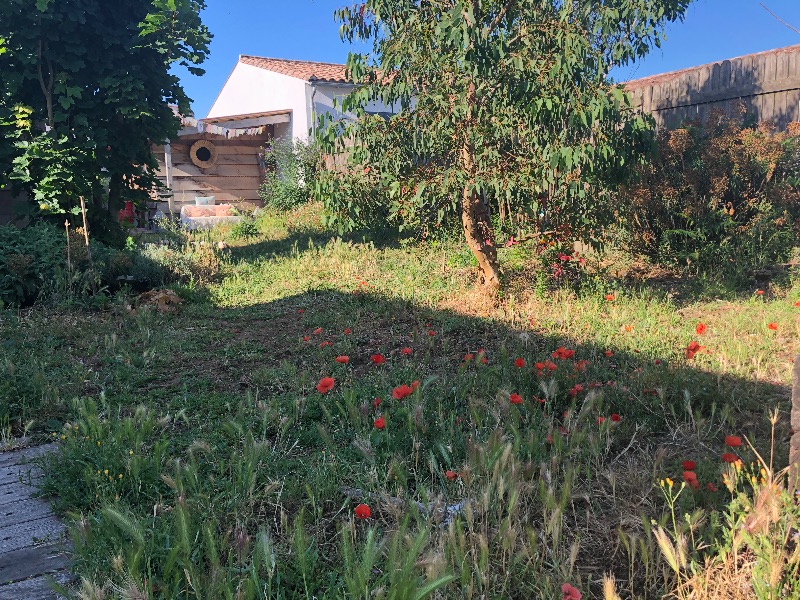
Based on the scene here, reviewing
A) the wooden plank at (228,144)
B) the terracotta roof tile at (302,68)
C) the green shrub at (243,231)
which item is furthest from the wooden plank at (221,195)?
the green shrub at (243,231)

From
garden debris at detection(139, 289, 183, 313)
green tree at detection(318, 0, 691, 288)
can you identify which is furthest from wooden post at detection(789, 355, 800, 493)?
garden debris at detection(139, 289, 183, 313)

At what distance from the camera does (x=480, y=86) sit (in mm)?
5539

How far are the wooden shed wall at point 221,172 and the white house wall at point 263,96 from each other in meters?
1.12

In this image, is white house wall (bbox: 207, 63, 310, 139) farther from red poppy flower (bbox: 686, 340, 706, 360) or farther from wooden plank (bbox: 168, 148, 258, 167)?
red poppy flower (bbox: 686, 340, 706, 360)

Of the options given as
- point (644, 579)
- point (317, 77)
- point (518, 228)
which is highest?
point (317, 77)

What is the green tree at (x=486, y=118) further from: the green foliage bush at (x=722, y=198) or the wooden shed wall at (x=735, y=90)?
the wooden shed wall at (x=735, y=90)

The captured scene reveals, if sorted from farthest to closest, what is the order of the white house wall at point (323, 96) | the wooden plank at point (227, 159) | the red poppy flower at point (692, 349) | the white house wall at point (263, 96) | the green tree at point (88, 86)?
the wooden plank at point (227, 159), the white house wall at point (263, 96), the white house wall at point (323, 96), the green tree at point (88, 86), the red poppy flower at point (692, 349)

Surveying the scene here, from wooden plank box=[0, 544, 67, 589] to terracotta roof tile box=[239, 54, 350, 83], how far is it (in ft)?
51.1

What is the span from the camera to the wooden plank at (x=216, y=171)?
18641 mm

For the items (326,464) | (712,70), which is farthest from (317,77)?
(326,464)

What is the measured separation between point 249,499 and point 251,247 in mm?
9318

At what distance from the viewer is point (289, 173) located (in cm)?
1578

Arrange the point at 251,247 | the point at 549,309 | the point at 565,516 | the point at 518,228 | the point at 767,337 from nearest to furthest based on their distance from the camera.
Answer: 1. the point at 565,516
2. the point at 767,337
3. the point at 549,309
4. the point at 518,228
5. the point at 251,247

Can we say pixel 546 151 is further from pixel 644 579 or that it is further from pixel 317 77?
pixel 317 77
